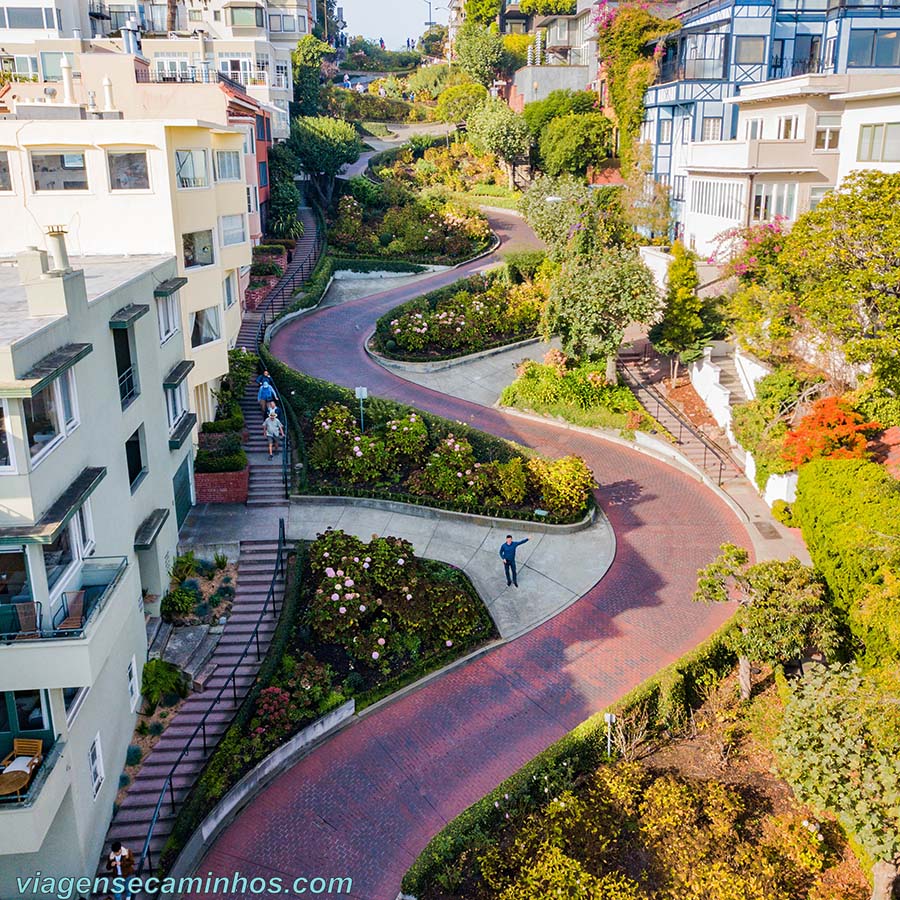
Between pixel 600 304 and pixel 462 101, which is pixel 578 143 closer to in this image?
pixel 462 101

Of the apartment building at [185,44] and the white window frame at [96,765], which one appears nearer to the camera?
the white window frame at [96,765]

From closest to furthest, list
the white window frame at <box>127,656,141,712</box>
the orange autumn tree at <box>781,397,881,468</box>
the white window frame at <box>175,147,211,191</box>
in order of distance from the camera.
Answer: the white window frame at <box>127,656,141,712</box>
the white window frame at <box>175,147,211,191</box>
the orange autumn tree at <box>781,397,881,468</box>

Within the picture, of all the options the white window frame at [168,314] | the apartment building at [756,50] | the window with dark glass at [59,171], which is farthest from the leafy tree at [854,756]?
the apartment building at [756,50]

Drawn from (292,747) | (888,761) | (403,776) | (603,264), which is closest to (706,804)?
(888,761)

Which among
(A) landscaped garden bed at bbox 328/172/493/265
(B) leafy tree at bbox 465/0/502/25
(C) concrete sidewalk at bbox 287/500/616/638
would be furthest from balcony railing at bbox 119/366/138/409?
(B) leafy tree at bbox 465/0/502/25

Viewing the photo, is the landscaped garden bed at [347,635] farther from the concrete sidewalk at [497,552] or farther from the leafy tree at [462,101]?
the leafy tree at [462,101]

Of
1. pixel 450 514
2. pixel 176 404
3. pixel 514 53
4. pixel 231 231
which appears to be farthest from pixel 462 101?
pixel 176 404

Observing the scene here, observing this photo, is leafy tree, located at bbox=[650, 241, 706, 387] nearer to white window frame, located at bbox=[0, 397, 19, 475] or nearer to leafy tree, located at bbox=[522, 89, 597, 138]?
white window frame, located at bbox=[0, 397, 19, 475]
